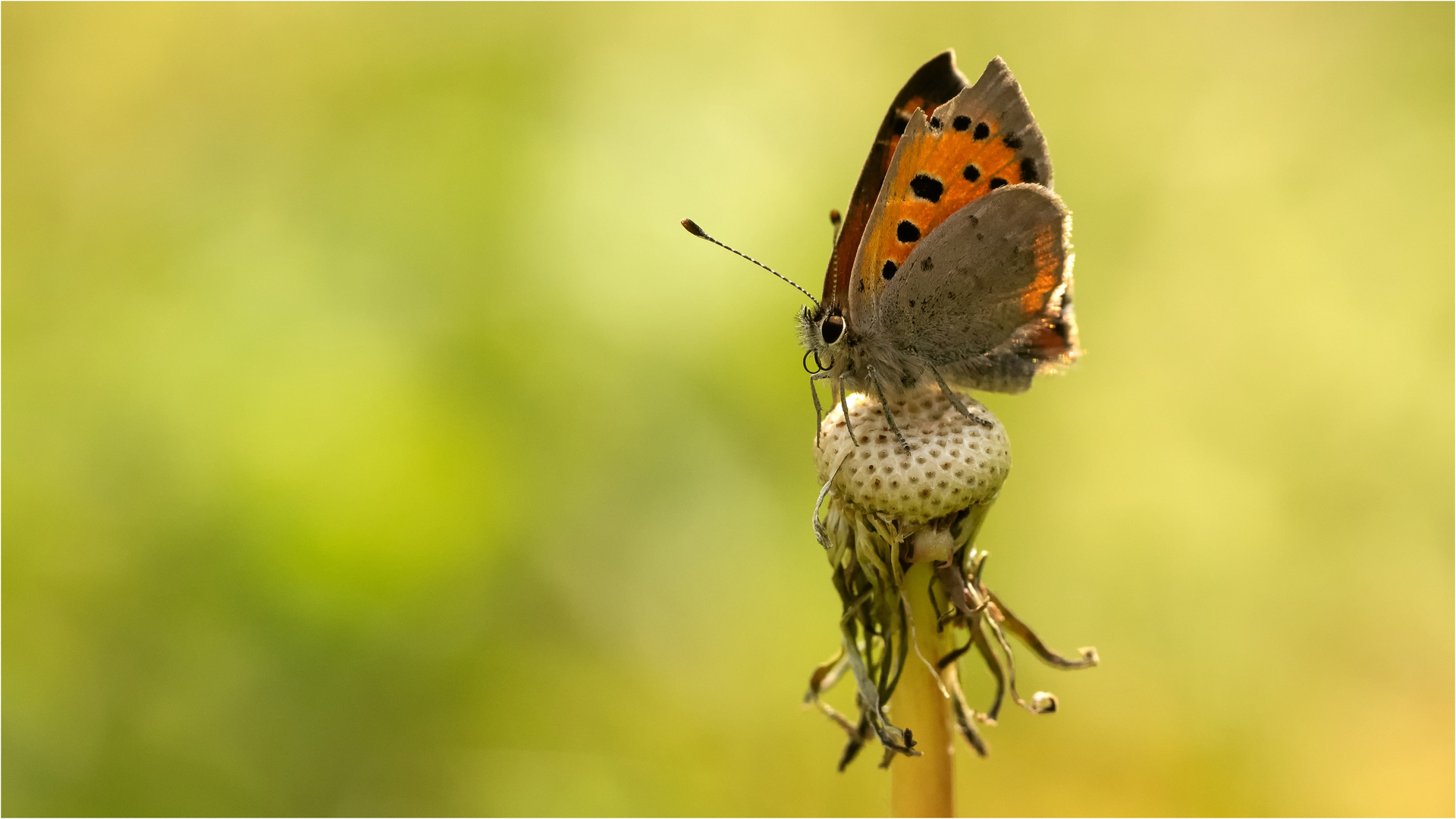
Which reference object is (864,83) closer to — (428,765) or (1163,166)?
(1163,166)

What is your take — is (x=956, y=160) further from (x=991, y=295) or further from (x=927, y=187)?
(x=991, y=295)

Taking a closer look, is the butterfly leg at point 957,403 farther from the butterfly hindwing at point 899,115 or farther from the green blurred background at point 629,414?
Answer: the green blurred background at point 629,414

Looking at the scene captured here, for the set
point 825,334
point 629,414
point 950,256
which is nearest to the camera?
point 950,256

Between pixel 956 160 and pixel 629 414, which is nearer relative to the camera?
pixel 956 160

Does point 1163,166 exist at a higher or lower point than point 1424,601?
higher

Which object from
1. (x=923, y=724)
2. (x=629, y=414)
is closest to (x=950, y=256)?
(x=923, y=724)

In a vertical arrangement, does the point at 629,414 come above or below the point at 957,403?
above

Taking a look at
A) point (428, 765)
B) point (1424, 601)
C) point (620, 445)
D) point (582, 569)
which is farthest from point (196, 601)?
point (1424, 601)
